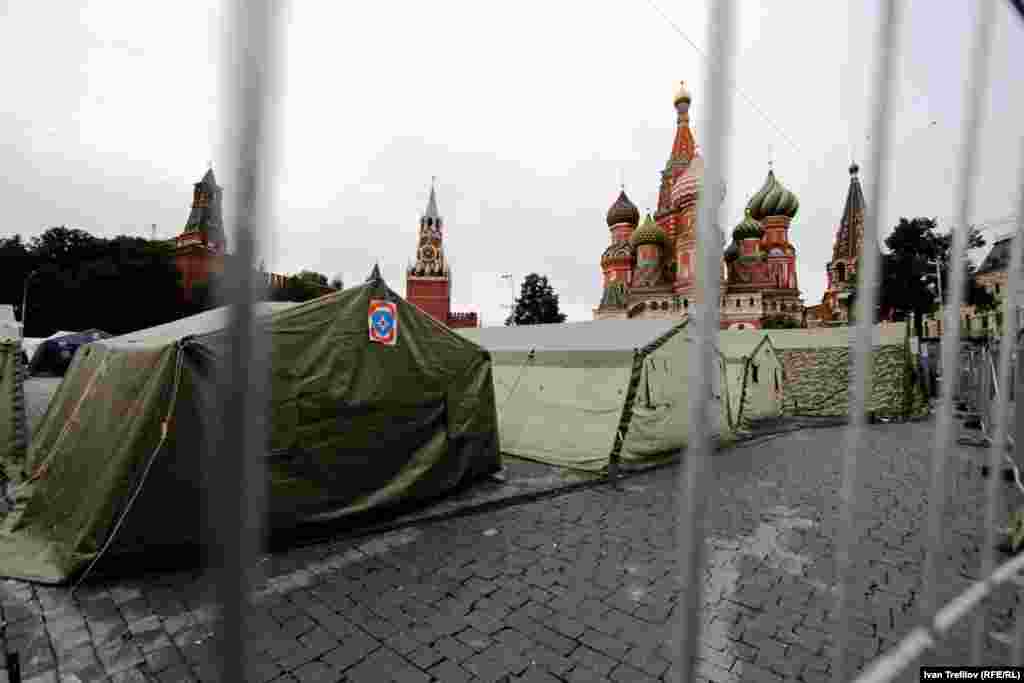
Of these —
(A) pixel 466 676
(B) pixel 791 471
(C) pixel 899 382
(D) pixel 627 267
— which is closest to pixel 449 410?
(A) pixel 466 676

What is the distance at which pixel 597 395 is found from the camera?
677 centimetres

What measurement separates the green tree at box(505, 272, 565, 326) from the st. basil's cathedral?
18854 mm

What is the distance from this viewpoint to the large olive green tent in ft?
11.1

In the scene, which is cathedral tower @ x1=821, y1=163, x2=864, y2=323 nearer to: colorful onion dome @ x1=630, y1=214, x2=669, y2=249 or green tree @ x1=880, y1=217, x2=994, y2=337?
green tree @ x1=880, y1=217, x2=994, y2=337

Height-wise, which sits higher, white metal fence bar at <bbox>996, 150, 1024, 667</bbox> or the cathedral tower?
the cathedral tower

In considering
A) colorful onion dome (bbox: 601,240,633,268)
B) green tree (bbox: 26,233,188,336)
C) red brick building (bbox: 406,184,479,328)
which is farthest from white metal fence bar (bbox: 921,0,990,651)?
red brick building (bbox: 406,184,479,328)

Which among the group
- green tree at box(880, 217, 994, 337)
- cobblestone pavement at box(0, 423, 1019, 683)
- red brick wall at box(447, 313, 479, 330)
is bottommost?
cobblestone pavement at box(0, 423, 1019, 683)

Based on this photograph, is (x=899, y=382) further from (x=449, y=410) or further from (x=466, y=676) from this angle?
(x=466, y=676)

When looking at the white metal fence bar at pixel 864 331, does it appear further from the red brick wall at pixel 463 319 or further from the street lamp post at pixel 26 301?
the red brick wall at pixel 463 319

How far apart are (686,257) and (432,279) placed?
27533 millimetres

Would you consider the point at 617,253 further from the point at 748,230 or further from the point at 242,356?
the point at 242,356

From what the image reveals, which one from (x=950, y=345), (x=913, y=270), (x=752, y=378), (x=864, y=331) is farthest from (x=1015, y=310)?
(x=913, y=270)

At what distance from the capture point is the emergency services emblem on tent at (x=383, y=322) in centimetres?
467

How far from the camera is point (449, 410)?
544 centimetres
